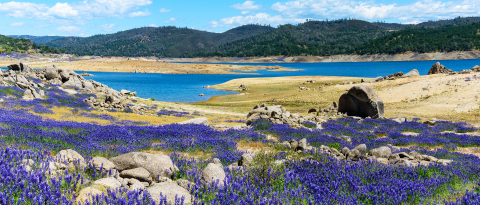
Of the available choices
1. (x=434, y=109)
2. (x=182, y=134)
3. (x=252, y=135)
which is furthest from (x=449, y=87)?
(x=182, y=134)

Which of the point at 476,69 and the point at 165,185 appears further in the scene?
the point at 476,69

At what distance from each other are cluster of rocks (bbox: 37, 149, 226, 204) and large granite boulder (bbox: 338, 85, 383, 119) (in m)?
22.4

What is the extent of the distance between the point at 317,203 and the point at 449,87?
42.9 m

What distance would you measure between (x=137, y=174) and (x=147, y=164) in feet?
1.65

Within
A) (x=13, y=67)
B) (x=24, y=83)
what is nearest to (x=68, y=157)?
(x=24, y=83)

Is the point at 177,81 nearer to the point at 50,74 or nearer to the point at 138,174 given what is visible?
Result: the point at 50,74

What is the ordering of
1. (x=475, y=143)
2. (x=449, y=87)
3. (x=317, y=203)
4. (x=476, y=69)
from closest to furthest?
(x=317, y=203) → (x=475, y=143) → (x=449, y=87) → (x=476, y=69)

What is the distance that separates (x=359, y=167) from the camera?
20.8 feet

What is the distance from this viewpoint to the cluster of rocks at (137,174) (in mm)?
4348

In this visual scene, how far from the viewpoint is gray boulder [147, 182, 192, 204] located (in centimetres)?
420

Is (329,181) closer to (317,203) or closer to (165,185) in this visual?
(317,203)

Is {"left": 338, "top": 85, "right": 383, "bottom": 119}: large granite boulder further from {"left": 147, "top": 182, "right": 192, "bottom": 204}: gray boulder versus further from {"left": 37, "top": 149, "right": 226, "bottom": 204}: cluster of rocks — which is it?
{"left": 147, "top": 182, "right": 192, "bottom": 204}: gray boulder

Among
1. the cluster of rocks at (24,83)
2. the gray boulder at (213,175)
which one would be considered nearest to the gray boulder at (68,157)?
the gray boulder at (213,175)

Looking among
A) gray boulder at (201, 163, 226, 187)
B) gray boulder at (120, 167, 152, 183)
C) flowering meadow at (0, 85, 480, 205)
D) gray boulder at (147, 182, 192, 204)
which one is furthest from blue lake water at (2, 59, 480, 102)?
gray boulder at (147, 182, 192, 204)
